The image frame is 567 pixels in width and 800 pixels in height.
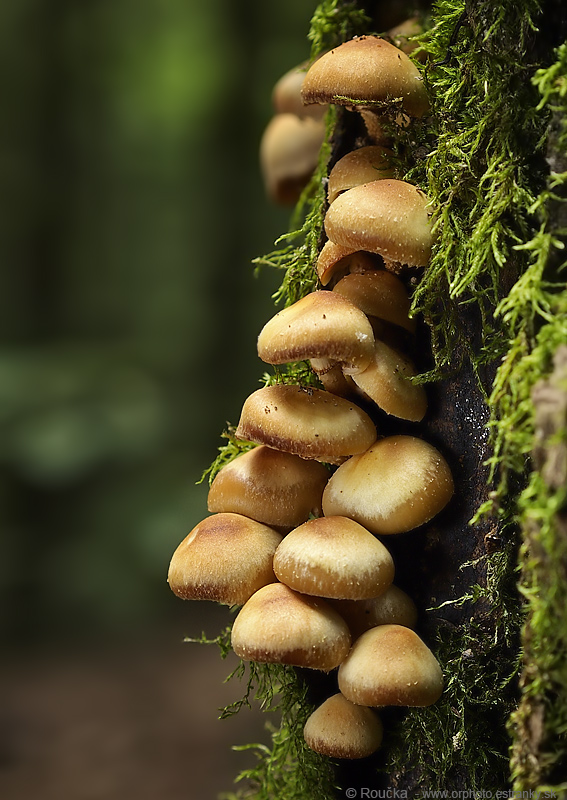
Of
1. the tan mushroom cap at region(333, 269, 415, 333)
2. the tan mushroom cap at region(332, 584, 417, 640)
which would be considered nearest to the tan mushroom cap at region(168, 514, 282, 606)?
the tan mushroom cap at region(332, 584, 417, 640)

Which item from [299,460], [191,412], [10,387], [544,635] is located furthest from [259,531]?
[191,412]

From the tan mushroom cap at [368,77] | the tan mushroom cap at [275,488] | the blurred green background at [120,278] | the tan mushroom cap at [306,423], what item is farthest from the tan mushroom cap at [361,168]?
the blurred green background at [120,278]

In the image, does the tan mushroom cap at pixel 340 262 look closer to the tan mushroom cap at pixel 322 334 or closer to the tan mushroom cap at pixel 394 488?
the tan mushroom cap at pixel 322 334

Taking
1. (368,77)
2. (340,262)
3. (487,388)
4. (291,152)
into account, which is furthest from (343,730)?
(291,152)

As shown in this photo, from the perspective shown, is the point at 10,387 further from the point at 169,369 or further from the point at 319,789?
the point at 319,789

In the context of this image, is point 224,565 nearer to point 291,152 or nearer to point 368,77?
point 368,77

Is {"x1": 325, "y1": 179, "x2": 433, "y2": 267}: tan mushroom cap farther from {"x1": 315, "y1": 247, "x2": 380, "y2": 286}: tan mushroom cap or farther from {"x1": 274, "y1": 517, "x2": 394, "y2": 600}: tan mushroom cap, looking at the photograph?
{"x1": 274, "y1": 517, "x2": 394, "y2": 600}: tan mushroom cap

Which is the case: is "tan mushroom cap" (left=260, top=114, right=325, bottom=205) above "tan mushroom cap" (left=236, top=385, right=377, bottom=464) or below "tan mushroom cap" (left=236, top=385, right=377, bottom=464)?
above
